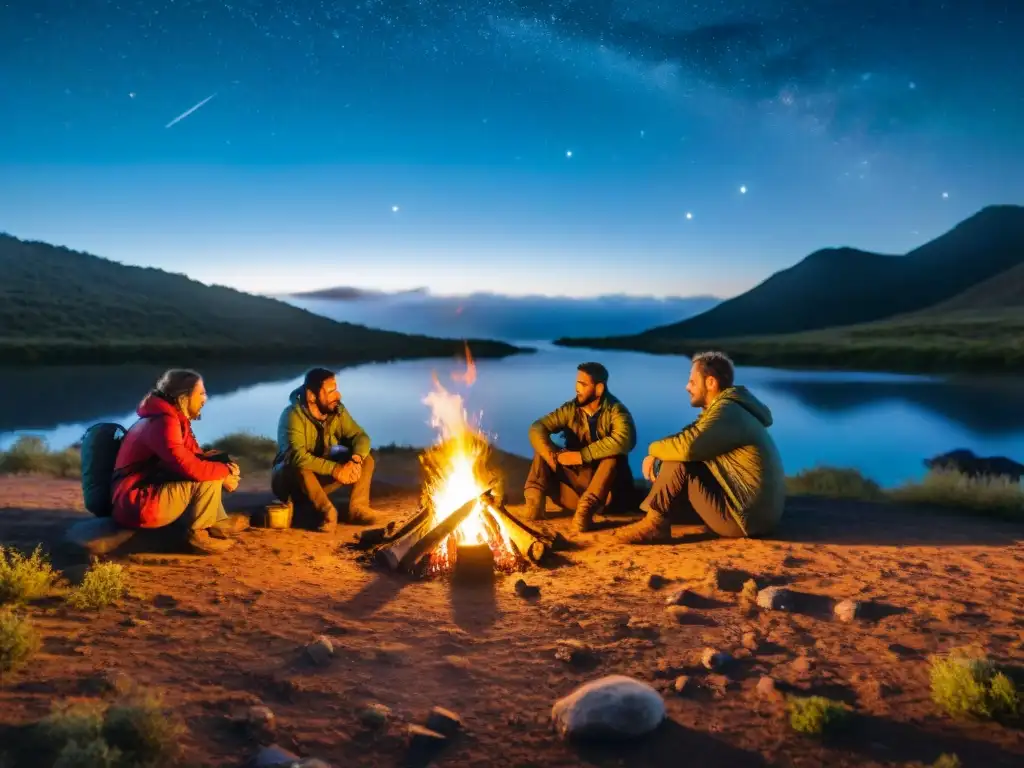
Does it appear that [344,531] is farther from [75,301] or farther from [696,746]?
[75,301]

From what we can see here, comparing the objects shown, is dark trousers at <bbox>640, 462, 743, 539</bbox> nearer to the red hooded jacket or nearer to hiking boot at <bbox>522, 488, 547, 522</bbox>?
hiking boot at <bbox>522, 488, 547, 522</bbox>

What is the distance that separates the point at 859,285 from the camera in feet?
541

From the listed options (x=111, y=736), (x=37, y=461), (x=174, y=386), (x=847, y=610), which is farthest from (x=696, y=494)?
(x=37, y=461)

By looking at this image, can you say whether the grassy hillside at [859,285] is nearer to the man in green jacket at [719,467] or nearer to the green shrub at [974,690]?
the man in green jacket at [719,467]

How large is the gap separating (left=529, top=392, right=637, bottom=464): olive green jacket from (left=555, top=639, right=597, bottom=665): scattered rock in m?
3.50

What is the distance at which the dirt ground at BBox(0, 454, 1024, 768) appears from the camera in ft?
12.4

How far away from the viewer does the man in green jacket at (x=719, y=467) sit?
710 centimetres

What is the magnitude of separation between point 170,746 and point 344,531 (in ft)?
17.1

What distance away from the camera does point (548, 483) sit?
904 cm

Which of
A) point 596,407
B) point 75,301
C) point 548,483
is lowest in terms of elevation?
point 548,483

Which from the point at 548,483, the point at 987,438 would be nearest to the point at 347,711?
the point at 548,483

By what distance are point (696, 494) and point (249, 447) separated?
12777mm

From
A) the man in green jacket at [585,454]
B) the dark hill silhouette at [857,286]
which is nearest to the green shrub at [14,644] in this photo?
the man in green jacket at [585,454]

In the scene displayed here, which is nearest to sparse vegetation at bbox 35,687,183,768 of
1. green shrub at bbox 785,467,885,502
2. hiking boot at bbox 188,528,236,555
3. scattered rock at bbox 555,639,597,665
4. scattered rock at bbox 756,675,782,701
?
scattered rock at bbox 555,639,597,665
